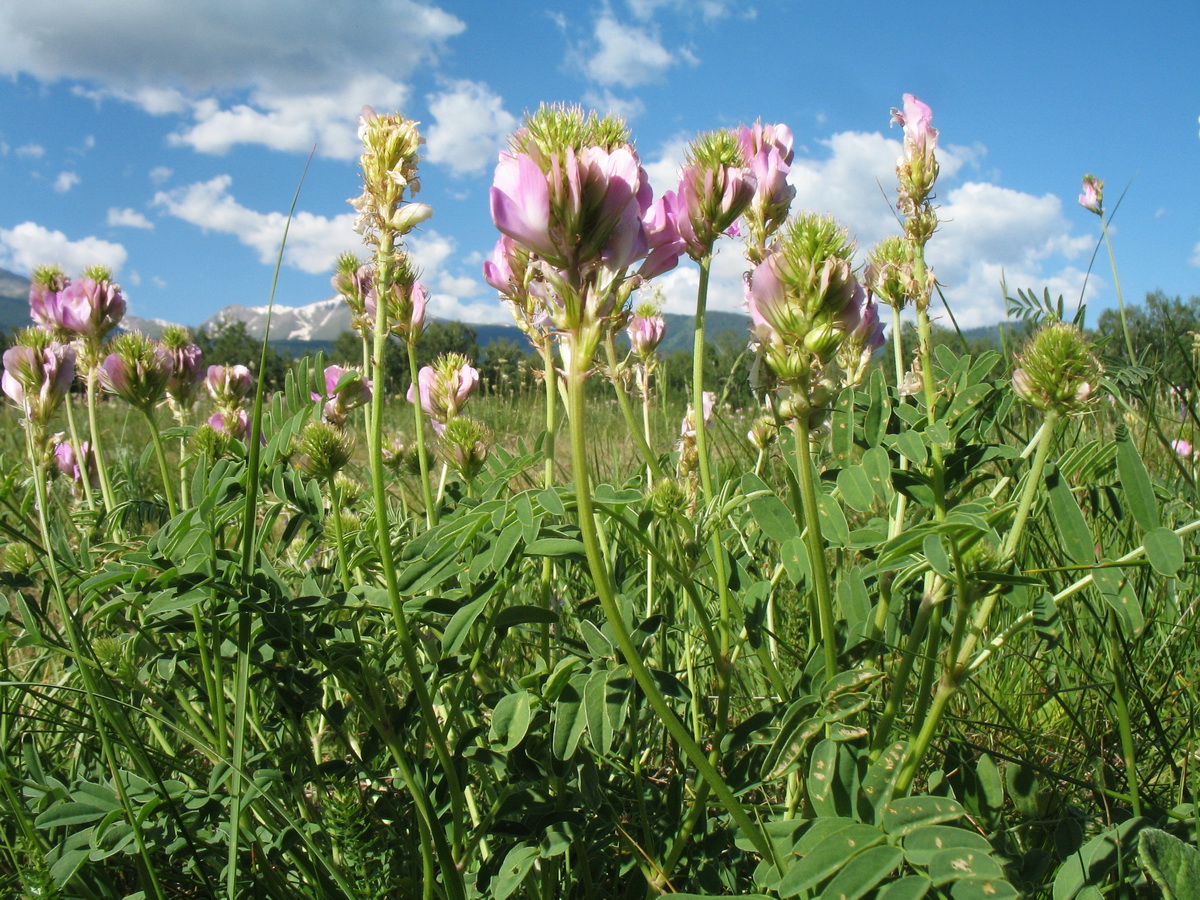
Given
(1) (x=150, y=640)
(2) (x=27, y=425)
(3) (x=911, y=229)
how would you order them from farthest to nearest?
(2) (x=27, y=425) < (3) (x=911, y=229) < (1) (x=150, y=640)

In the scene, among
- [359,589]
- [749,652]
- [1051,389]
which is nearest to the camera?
[1051,389]

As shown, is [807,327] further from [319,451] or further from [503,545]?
[319,451]

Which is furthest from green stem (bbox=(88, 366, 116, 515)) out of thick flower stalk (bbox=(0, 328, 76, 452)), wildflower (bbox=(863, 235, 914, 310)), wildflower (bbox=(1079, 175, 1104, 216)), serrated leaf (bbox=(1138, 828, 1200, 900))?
wildflower (bbox=(1079, 175, 1104, 216))

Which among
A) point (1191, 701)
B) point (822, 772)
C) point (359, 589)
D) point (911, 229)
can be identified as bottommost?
point (1191, 701)

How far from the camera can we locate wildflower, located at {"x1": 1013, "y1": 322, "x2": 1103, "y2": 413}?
3.02 feet

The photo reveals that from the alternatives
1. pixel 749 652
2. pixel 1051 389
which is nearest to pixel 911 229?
pixel 1051 389

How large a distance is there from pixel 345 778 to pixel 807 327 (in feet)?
3.15

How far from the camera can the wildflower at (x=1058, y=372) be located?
0.92 metres

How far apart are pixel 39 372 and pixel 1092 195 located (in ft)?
11.0

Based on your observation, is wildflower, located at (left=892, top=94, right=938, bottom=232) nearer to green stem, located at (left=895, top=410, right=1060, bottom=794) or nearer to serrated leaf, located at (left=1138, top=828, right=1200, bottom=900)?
green stem, located at (left=895, top=410, right=1060, bottom=794)

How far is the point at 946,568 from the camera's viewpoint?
32.7 inches

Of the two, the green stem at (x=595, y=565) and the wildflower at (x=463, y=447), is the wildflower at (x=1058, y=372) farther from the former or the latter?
the wildflower at (x=463, y=447)

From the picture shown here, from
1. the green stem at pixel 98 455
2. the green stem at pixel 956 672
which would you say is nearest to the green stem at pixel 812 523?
the green stem at pixel 956 672

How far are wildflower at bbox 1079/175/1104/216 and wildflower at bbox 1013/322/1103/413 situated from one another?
226 centimetres
